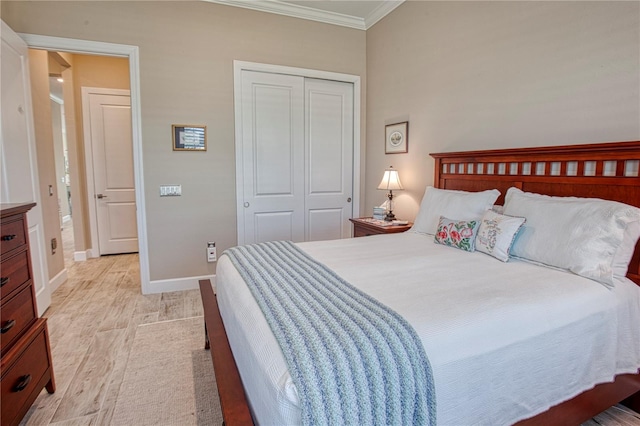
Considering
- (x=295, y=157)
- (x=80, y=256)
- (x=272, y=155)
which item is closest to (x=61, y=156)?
(x=80, y=256)

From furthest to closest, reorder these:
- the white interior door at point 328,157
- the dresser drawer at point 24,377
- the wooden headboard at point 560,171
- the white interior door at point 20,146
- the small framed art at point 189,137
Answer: the white interior door at point 328,157
the small framed art at point 189,137
the white interior door at point 20,146
the wooden headboard at point 560,171
the dresser drawer at point 24,377

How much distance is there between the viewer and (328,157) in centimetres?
415

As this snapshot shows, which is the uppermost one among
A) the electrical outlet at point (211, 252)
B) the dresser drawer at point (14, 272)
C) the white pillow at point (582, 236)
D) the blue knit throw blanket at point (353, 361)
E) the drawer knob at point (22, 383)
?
the white pillow at point (582, 236)

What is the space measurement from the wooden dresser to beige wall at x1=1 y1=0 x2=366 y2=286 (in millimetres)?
1620

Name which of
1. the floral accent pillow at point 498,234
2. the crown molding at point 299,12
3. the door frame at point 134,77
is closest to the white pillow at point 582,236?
the floral accent pillow at point 498,234

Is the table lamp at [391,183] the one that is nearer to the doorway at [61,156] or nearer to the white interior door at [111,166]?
the white interior door at [111,166]

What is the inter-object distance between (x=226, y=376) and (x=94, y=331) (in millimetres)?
1926

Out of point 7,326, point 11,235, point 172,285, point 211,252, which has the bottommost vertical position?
point 172,285

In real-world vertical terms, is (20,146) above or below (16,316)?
above

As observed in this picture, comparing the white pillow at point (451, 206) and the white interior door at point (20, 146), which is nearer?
the white pillow at point (451, 206)

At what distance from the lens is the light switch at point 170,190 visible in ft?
11.2

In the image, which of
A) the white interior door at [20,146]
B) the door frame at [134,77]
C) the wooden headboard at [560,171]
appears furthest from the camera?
the door frame at [134,77]

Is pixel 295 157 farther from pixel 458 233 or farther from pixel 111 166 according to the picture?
pixel 111 166

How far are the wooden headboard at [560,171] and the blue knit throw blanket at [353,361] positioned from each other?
1.50m
